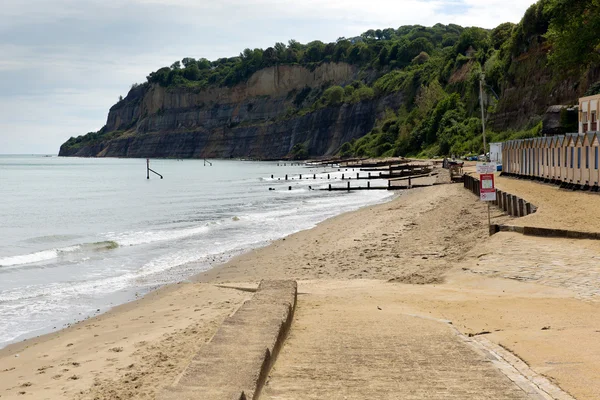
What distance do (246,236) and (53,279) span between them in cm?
966

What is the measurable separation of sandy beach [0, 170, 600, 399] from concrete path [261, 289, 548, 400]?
8.0 inches

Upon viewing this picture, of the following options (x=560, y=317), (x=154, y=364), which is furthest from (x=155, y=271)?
(x=560, y=317)

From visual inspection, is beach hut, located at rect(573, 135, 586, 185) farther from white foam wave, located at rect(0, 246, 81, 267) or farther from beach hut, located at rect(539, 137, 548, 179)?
white foam wave, located at rect(0, 246, 81, 267)

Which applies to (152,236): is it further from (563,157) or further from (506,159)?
(506,159)

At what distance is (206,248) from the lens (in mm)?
22969

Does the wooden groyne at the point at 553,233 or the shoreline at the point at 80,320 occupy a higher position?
the wooden groyne at the point at 553,233

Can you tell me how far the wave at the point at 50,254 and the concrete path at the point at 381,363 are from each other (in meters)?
15.2

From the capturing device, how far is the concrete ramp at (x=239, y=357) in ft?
18.4

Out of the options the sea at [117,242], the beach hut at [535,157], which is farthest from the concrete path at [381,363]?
the beach hut at [535,157]

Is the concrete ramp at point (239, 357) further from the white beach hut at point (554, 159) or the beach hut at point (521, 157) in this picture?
the beach hut at point (521, 157)

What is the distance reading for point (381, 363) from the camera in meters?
6.95

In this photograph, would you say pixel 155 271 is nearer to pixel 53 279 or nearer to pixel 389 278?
pixel 53 279

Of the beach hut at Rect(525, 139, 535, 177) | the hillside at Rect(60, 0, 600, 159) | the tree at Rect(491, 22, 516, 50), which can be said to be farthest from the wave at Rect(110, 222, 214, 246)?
the tree at Rect(491, 22, 516, 50)

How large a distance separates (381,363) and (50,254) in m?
18.7
